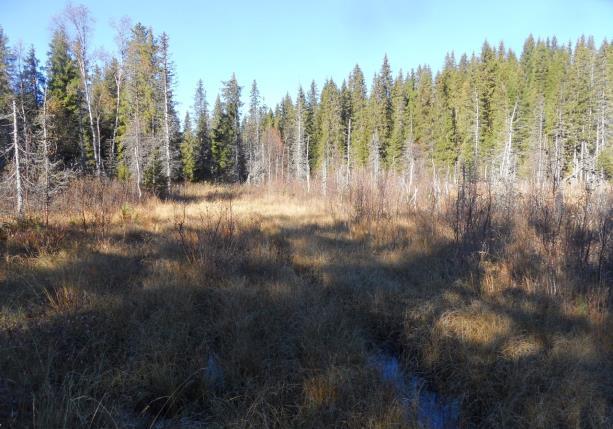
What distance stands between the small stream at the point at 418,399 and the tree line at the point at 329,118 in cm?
1107

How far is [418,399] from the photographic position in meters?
2.34

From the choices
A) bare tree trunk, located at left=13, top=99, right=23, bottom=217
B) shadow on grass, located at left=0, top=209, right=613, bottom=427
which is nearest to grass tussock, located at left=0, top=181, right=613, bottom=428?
shadow on grass, located at left=0, top=209, right=613, bottom=427

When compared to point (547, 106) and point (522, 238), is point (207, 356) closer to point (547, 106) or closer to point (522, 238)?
point (522, 238)

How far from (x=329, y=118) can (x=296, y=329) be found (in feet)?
137

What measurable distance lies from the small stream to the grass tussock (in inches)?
2.3

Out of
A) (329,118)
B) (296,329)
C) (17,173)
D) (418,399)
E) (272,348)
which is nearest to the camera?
(418,399)

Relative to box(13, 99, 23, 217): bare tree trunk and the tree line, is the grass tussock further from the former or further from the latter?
the tree line

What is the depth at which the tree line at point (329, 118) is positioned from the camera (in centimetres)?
1998

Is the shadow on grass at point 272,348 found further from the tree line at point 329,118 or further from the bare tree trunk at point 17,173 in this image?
the tree line at point 329,118

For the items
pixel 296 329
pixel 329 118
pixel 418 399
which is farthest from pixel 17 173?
pixel 329 118

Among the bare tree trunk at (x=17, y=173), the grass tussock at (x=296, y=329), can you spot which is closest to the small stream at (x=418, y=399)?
the grass tussock at (x=296, y=329)

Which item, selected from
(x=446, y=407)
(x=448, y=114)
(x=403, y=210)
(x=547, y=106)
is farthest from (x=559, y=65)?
(x=446, y=407)

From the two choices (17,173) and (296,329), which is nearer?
(296,329)

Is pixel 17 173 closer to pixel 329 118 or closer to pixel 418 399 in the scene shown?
pixel 418 399
